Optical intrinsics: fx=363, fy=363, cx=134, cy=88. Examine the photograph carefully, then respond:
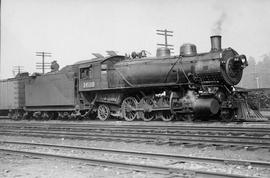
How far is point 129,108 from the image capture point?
57.8 ft

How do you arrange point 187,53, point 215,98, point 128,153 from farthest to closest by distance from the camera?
1. point 187,53
2. point 215,98
3. point 128,153

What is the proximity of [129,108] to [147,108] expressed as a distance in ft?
4.14

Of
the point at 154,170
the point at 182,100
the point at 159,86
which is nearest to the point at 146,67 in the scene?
the point at 159,86

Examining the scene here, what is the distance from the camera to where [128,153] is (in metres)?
8.17

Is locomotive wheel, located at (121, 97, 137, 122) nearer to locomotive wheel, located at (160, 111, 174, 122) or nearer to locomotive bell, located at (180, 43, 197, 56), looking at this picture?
locomotive wheel, located at (160, 111, 174, 122)

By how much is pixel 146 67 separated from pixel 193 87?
2729 millimetres

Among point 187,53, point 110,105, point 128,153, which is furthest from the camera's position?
point 110,105

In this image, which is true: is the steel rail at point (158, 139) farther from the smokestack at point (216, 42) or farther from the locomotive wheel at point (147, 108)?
the smokestack at point (216, 42)

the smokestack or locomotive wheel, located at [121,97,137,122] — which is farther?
locomotive wheel, located at [121,97,137,122]

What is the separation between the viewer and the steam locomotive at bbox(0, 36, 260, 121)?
48.4 ft

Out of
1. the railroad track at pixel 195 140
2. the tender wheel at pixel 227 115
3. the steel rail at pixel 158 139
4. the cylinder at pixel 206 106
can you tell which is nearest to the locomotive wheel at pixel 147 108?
the cylinder at pixel 206 106

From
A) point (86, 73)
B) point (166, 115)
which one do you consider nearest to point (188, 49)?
point (166, 115)

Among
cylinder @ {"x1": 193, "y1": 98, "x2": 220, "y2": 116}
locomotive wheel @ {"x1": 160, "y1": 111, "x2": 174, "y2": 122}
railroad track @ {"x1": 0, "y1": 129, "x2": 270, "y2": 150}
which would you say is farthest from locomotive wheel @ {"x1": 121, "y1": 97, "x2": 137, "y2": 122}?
railroad track @ {"x1": 0, "y1": 129, "x2": 270, "y2": 150}

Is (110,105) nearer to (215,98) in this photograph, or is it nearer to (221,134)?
(215,98)
